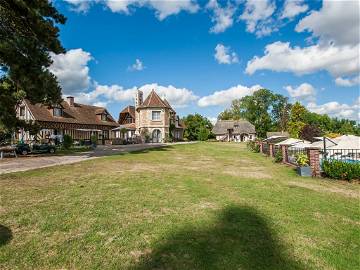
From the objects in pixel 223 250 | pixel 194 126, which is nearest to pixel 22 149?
pixel 223 250

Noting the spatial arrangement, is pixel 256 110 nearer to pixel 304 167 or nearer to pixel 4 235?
pixel 304 167

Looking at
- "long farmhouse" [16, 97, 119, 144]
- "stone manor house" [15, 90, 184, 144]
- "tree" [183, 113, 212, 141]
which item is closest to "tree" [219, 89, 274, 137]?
"tree" [183, 113, 212, 141]

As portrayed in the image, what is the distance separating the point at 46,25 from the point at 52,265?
1588cm

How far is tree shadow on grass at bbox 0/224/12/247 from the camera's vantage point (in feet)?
15.2

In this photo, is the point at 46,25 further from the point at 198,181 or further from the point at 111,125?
the point at 111,125

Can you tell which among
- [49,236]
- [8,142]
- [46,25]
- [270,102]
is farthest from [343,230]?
[270,102]

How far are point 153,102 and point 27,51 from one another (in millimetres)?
29427

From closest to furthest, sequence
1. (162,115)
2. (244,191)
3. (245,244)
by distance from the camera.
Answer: (245,244) → (244,191) → (162,115)

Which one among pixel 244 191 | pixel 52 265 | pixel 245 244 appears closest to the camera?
pixel 52 265

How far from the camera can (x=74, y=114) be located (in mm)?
41625

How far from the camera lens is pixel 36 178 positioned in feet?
33.5

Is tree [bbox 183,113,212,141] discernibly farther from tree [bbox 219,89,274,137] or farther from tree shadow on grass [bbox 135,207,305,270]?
tree shadow on grass [bbox 135,207,305,270]

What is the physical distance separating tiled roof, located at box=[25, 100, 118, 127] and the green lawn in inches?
1188

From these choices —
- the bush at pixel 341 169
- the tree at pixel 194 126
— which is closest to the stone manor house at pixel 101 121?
the tree at pixel 194 126
